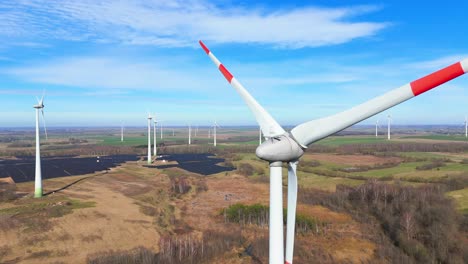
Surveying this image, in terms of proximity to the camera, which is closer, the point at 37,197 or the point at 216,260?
the point at 216,260

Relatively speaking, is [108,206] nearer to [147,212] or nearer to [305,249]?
[147,212]

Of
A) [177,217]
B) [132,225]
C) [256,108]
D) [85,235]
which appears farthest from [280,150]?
[177,217]

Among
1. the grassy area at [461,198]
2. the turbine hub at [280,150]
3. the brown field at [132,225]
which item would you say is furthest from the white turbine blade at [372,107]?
the grassy area at [461,198]

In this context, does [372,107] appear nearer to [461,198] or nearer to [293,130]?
[293,130]

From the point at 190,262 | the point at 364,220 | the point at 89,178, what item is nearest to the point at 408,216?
the point at 364,220

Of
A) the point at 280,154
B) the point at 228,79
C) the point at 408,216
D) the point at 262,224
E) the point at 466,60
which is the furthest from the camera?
the point at 262,224

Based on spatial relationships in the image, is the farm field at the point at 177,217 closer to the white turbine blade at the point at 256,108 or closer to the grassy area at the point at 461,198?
the grassy area at the point at 461,198

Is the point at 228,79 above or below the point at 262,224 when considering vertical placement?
above
